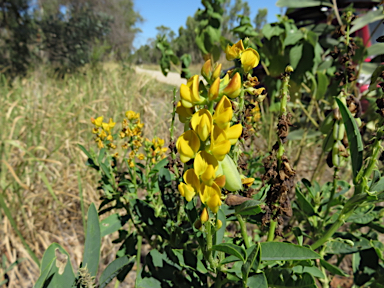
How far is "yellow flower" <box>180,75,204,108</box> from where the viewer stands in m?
0.44

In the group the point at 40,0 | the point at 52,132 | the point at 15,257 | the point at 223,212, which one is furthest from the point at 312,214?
the point at 40,0

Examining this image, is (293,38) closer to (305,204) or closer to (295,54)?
(295,54)

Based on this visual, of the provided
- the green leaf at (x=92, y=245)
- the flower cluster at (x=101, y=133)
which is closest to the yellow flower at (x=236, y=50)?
the green leaf at (x=92, y=245)

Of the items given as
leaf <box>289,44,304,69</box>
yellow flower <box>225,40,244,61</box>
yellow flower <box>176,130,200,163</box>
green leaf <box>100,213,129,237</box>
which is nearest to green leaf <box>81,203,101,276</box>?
green leaf <box>100,213,129,237</box>

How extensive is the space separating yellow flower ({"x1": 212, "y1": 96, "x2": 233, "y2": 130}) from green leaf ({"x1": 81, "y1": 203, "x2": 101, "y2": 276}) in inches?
18.4

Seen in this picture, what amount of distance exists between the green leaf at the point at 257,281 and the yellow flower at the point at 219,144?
32 centimetres

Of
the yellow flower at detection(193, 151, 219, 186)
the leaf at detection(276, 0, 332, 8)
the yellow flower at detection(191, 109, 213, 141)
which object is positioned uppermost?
the leaf at detection(276, 0, 332, 8)

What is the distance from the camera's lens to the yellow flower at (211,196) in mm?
453

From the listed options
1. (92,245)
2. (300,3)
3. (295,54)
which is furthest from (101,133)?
(300,3)

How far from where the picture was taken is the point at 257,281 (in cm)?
60

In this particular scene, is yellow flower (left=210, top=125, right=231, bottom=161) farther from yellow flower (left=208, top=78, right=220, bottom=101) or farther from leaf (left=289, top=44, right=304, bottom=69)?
leaf (left=289, top=44, right=304, bottom=69)

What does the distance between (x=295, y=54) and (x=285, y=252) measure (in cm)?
100

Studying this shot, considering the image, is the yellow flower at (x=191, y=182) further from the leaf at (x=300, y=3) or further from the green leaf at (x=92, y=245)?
the leaf at (x=300, y=3)

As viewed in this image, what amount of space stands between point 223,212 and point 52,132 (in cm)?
246
